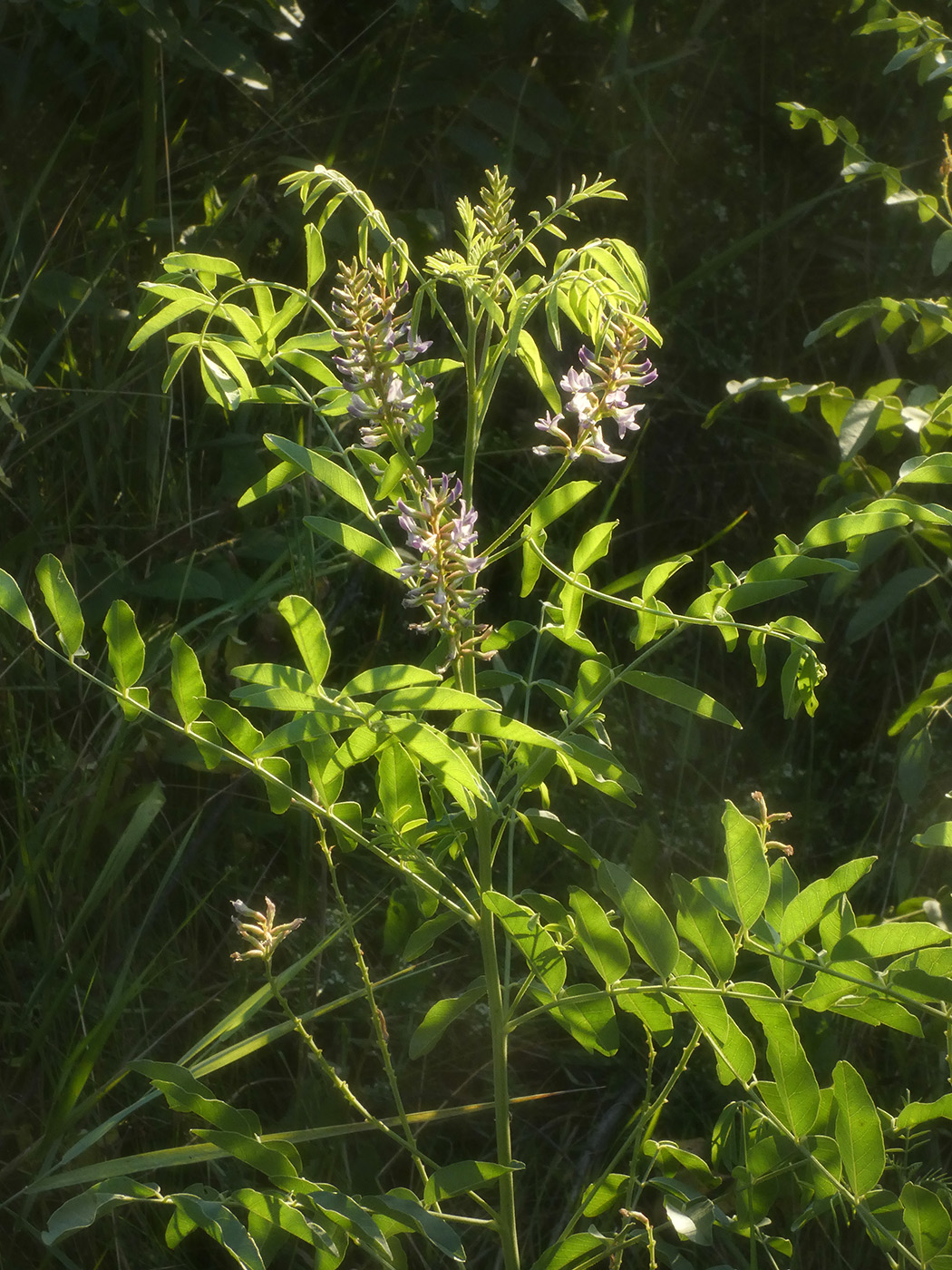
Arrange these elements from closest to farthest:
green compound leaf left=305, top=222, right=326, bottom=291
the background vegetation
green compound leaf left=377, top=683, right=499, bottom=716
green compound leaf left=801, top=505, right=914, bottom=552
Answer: green compound leaf left=377, top=683, right=499, bottom=716, green compound leaf left=801, top=505, right=914, bottom=552, green compound leaf left=305, top=222, right=326, bottom=291, the background vegetation

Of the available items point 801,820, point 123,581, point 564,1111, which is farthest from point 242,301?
point 564,1111

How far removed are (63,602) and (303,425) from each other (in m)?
0.92

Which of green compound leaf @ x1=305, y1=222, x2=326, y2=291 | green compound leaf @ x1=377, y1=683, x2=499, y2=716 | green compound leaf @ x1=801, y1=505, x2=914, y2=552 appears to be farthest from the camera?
green compound leaf @ x1=305, y1=222, x2=326, y2=291

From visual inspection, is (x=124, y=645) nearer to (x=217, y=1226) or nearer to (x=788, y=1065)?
(x=217, y=1226)

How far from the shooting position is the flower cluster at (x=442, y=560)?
75 cm

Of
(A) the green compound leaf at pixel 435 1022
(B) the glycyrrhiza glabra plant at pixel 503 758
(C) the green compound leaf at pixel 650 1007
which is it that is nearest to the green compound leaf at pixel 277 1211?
(B) the glycyrrhiza glabra plant at pixel 503 758

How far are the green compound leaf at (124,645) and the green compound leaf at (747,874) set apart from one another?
412 mm

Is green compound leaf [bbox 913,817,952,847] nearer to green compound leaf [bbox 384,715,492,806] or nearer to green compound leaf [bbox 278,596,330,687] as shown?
green compound leaf [bbox 384,715,492,806]

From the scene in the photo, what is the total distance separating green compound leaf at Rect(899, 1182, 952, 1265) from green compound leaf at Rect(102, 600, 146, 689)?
0.61 m

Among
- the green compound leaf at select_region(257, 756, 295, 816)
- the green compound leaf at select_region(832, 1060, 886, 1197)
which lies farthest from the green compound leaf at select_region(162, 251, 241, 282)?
the green compound leaf at select_region(832, 1060, 886, 1197)

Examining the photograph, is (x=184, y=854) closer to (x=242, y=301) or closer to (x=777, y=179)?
(x=242, y=301)

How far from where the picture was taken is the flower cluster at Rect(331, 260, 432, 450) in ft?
2.53

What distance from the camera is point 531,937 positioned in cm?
86

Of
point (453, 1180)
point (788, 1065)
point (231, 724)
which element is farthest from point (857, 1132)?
point (231, 724)
